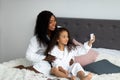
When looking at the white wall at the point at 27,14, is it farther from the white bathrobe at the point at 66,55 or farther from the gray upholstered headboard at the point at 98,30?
the white bathrobe at the point at 66,55

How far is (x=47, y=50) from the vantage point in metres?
2.36

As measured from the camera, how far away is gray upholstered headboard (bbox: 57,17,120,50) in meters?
2.85

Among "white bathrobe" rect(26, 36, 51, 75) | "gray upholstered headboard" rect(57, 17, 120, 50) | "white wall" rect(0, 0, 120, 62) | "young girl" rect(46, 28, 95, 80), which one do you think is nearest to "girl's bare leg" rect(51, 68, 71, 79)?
"young girl" rect(46, 28, 95, 80)

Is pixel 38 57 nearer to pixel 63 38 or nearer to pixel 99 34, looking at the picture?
pixel 63 38

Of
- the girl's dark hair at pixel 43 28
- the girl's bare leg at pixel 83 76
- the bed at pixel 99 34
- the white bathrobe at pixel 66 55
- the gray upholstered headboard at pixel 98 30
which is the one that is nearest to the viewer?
the girl's bare leg at pixel 83 76

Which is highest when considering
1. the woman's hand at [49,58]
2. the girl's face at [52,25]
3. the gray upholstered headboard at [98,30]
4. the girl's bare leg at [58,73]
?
the girl's face at [52,25]

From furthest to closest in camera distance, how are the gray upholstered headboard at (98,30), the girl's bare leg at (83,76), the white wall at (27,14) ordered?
1. the white wall at (27,14)
2. the gray upholstered headboard at (98,30)
3. the girl's bare leg at (83,76)

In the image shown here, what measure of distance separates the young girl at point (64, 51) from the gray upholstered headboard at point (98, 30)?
582mm

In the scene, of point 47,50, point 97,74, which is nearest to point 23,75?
point 47,50

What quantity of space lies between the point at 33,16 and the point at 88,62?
3.96ft

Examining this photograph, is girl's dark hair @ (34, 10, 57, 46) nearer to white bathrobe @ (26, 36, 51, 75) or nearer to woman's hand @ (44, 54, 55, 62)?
white bathrobe @ (26, 36, 51, 75)

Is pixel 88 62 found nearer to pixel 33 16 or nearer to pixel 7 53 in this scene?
pixel 33 16

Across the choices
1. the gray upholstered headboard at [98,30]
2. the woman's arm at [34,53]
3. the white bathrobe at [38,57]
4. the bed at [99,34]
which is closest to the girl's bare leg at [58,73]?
the white bathrobe at [38,57]

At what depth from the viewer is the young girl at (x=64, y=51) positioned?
2236 millimetres
